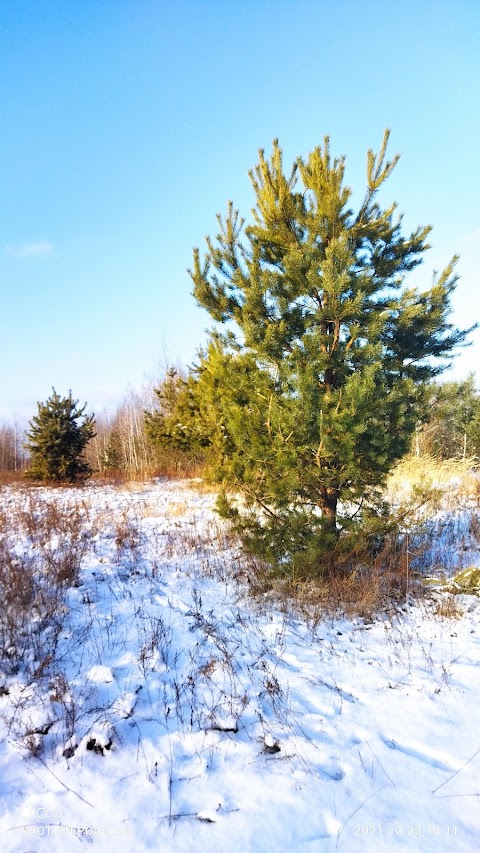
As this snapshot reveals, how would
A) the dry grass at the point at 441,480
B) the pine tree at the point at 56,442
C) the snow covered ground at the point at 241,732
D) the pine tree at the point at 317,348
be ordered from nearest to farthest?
the snow covered ground at the point at 241,732 < the pine tree at the point at 317,348 < the dry grass at the point at 441,480 < the pine tree at the point at 56,442

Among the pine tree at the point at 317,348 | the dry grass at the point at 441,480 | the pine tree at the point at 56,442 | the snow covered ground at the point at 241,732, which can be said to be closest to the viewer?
the snow covered ground at the point at 241,732

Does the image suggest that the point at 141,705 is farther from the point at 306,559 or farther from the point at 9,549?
the point at 9,549

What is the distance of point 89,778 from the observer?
7.63 ft

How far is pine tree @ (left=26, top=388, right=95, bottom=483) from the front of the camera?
632 inches

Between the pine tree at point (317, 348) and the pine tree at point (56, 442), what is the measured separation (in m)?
12.9

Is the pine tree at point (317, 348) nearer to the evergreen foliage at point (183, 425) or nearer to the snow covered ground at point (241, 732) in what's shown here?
the snow covered ground at point (241, 732)

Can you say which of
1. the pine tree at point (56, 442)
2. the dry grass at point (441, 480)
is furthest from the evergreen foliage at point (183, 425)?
the dry grass at point (441, 480)

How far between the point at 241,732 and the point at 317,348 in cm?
356

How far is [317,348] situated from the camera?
4.54 m

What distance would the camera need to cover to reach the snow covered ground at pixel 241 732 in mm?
2043

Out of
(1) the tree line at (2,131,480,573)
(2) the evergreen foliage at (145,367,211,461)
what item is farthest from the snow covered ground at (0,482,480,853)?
(2) the evergreen foliage at (145,367,211,461)

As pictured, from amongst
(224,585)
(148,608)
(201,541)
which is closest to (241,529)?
(224,585)

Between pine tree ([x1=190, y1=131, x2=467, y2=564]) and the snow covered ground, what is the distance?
4.20 feet

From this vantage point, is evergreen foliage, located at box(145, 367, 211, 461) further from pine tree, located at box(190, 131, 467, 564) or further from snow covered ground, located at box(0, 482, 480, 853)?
snow covered ground, located at box(0, 482, 480, 853)
